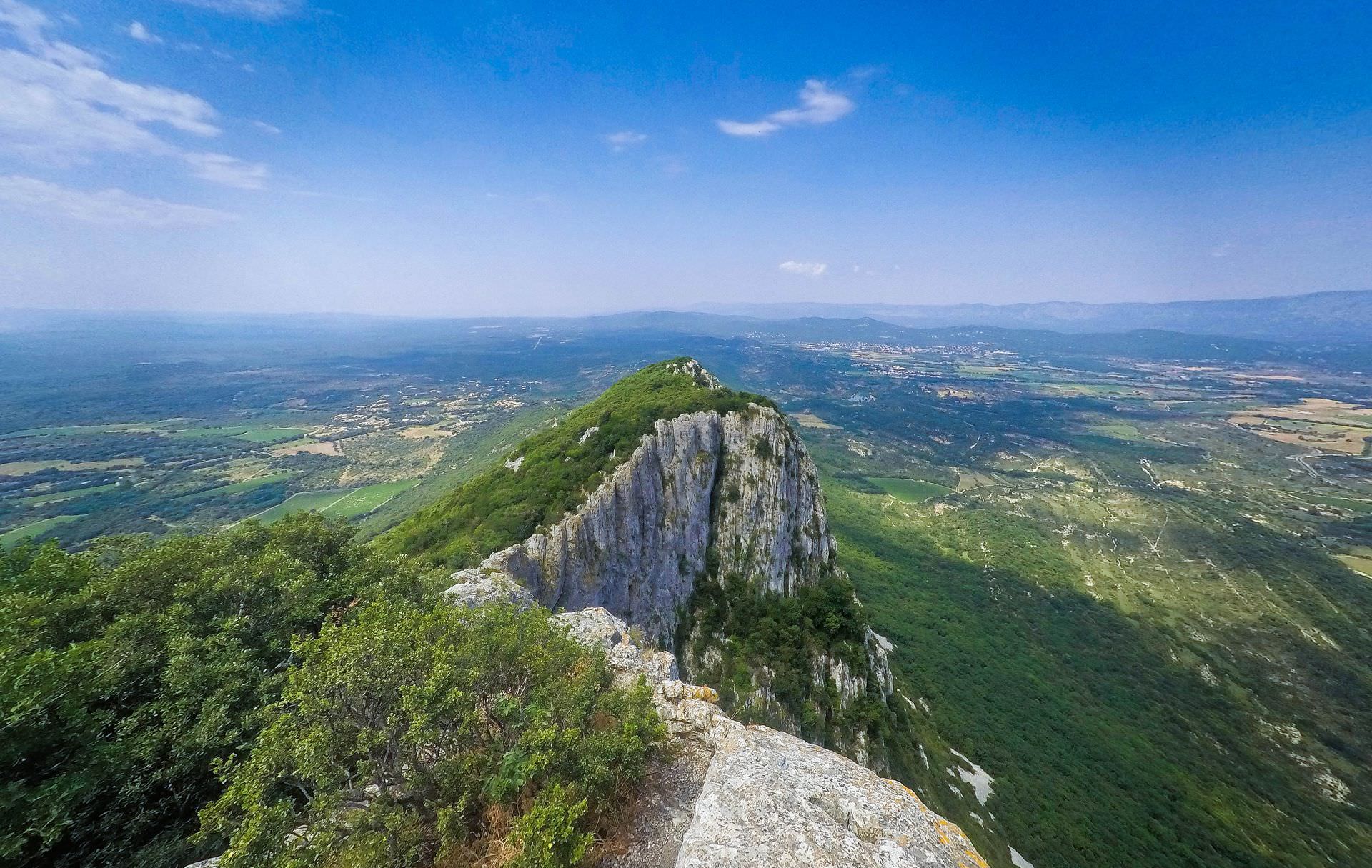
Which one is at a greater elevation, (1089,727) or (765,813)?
(765,813)

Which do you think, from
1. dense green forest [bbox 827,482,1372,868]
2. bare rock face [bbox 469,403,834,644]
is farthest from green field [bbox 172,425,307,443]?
dense green forest [bbox 827,482,1372,868]

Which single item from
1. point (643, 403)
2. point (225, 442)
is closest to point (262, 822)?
point (643, 403)

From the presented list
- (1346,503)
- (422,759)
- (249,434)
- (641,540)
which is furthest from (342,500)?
(1346,503)

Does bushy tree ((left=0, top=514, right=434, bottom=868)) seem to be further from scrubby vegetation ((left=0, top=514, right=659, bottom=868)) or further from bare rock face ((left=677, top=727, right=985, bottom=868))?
bare rock face ((left=677, top=727, right=985, bottom=868))

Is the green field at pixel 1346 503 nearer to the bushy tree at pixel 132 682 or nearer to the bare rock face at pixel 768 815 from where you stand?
the bare rock face at pixel 768 815

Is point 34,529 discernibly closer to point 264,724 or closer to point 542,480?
point 542,480

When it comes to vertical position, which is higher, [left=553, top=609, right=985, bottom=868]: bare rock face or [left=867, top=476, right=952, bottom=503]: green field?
[left=553, top=609, right=985, bottom=868]: bare rock face
